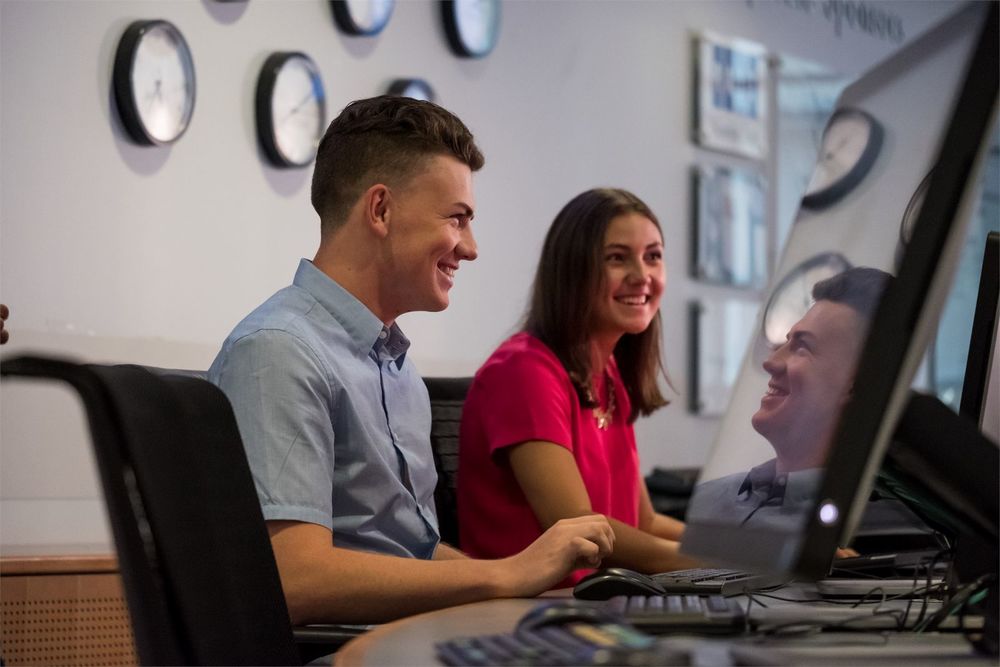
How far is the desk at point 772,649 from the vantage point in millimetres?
902

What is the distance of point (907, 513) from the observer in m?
1.85

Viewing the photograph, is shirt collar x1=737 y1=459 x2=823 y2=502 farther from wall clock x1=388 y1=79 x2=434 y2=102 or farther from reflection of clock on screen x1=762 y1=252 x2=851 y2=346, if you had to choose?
wall clock x1=388 y1=79 x2=434 y2=102

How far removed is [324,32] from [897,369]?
3.11m

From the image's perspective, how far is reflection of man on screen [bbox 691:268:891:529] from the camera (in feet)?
3.07

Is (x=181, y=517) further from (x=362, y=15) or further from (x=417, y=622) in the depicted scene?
(x=362, y=15)

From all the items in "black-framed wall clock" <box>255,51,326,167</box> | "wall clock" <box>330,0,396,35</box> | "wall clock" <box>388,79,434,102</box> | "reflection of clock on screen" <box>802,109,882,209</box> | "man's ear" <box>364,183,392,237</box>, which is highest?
"wall clock" <box>330,0,396,35</box>

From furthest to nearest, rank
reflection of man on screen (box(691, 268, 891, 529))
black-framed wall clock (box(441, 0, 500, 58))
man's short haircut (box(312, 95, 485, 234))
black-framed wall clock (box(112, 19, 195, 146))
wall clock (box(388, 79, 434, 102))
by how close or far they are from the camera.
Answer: black-framed wall clock (box(441, 0, 500, 58)) → wall clock (box(388, 79, 434, 102)) → black-framed wall clock (box(112, 19, 195, 146)) → man's short haircut (box(312, 95, 485, 234)) → reflection of man on screen (box(691, 268, 891, 529))

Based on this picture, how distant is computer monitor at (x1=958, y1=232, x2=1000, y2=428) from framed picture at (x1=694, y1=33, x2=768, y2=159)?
3.94 m

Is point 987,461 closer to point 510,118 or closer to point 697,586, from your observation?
point 697,586

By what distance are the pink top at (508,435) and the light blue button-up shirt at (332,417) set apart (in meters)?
0.37

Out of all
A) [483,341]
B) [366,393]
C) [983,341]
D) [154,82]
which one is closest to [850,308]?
[983,341]

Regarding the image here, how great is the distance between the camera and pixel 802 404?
1.03 meters

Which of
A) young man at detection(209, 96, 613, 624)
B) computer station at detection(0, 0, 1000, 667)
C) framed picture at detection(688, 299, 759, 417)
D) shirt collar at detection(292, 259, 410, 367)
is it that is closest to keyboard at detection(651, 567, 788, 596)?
computer station at detection(0, 0, 1000, 667)

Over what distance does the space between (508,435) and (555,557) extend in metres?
0.77
